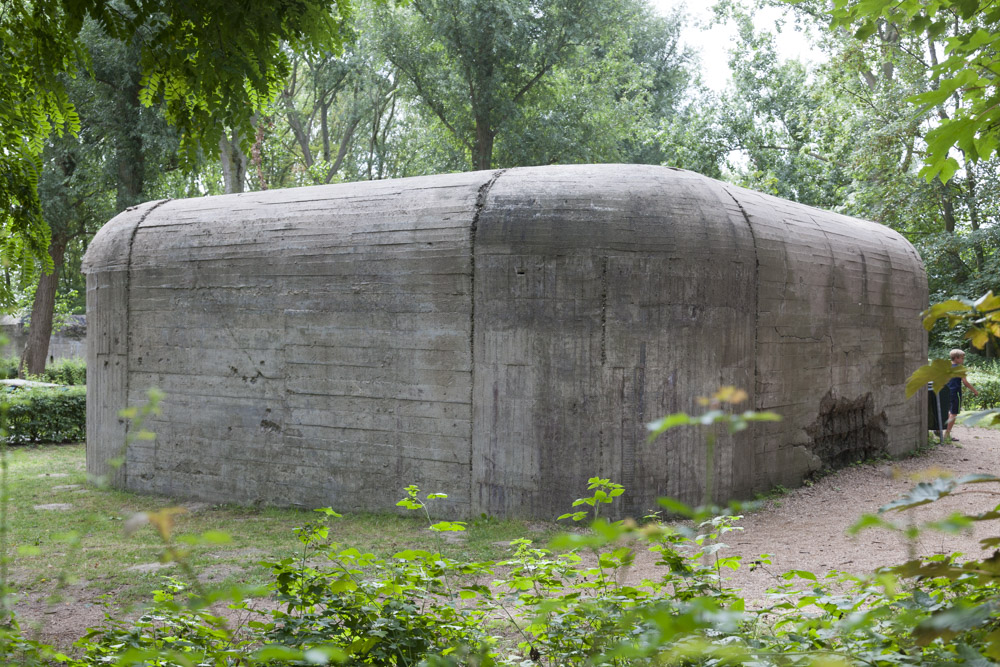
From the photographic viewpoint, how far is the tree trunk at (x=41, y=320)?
68.4 ft

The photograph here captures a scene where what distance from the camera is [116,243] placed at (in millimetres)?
9352

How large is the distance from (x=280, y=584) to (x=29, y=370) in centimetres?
2152

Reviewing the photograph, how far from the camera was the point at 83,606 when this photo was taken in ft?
18.0

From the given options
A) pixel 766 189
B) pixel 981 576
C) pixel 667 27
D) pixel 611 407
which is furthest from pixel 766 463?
pixel 667 27

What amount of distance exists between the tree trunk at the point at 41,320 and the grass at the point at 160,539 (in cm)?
1317

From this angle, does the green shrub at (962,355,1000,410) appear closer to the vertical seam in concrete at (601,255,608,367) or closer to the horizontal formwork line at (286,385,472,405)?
the vertical seam in concrete at (601,255,608,367)

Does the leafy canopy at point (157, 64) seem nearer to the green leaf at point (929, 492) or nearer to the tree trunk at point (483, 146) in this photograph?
the green leaf at point (929, 492)

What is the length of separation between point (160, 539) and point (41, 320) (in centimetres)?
1624

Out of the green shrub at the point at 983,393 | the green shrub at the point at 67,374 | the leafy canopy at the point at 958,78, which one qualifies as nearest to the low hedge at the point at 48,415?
the green shrub at the point at 67,374

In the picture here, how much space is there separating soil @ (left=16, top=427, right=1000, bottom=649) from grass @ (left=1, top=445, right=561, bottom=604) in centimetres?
25

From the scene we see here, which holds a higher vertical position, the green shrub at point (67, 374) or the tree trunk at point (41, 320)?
the tree trunk at point (41, 320)

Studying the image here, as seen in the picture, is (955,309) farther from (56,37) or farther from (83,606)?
(83,606)

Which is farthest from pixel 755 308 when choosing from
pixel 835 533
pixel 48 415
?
pixel 48 415

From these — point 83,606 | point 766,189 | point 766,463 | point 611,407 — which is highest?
point 766,189
